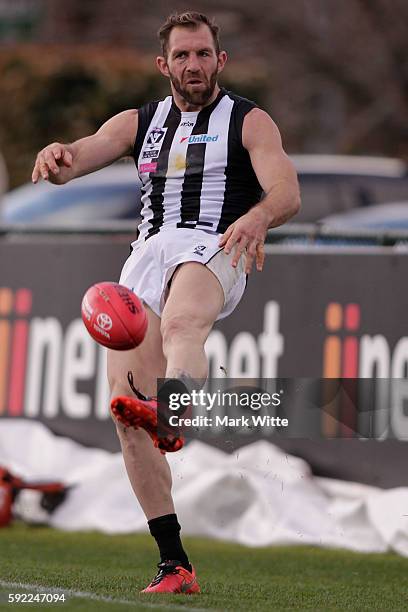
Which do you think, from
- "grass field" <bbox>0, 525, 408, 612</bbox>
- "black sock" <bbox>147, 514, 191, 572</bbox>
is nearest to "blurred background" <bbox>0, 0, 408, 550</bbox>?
"grass field" <bbox>0, 525, 408, 612</bbox>

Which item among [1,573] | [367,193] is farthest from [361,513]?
[367,193]

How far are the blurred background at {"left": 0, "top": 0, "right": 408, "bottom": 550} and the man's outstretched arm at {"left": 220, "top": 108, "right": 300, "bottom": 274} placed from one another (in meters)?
2.33

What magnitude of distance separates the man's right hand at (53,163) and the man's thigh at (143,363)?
710 mm

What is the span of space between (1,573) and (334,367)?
2.88 meters

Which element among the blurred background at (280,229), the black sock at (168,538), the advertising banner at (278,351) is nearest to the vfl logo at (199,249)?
the black sock at (168,538)

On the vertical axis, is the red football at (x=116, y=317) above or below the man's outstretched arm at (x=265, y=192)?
below

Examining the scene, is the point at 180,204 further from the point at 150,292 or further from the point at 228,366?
the point at 228,366

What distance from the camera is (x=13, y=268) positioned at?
11.1 meters

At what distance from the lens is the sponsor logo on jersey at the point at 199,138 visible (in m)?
7.56

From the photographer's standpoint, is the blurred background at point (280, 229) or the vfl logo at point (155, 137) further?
the blurred background at point (280, 229)

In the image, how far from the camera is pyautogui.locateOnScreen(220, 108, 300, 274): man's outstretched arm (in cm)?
703

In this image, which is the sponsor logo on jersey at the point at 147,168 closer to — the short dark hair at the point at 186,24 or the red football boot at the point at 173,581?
the short dark hair at the point at 186,24

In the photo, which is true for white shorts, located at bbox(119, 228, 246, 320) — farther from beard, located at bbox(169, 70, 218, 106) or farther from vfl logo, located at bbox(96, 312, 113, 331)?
beard, located at bbox(169, 70, 218, 106)

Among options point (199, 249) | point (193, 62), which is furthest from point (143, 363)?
point (193, 62)
